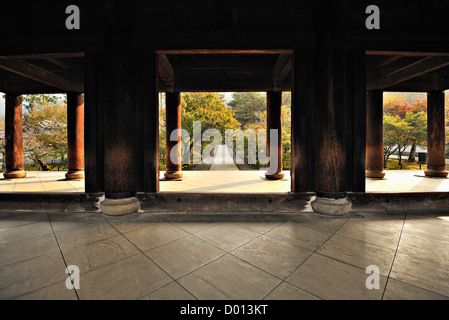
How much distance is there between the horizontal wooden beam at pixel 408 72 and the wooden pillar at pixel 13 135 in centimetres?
1831

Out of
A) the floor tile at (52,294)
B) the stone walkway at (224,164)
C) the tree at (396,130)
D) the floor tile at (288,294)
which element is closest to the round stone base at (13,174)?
the stone walkway at (224,164)

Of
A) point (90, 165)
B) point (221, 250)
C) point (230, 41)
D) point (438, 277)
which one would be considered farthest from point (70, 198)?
point (438, 277)

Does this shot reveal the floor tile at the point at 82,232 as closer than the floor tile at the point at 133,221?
Yes

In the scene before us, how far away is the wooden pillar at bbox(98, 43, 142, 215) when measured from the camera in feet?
15.4

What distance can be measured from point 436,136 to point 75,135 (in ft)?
59.8

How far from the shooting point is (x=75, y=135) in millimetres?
9602

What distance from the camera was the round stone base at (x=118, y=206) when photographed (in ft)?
15.3

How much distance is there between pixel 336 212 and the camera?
4.64m

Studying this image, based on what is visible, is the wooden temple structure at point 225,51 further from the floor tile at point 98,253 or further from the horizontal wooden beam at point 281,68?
the horizontal wooden beam at point 281,68

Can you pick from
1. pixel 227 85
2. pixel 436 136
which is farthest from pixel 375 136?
pixel 227 85

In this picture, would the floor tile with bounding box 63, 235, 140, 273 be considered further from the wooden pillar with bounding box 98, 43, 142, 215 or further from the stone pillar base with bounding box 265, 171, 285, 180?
the stone pillar base with bounding box 265, 171, 285, 180

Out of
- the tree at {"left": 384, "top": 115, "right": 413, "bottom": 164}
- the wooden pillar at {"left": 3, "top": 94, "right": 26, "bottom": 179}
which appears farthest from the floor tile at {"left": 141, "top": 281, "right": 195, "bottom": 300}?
the tree at {"left": 384, "top": 115, "right": 413, "bottom": 164}

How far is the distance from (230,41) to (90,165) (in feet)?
16.2
